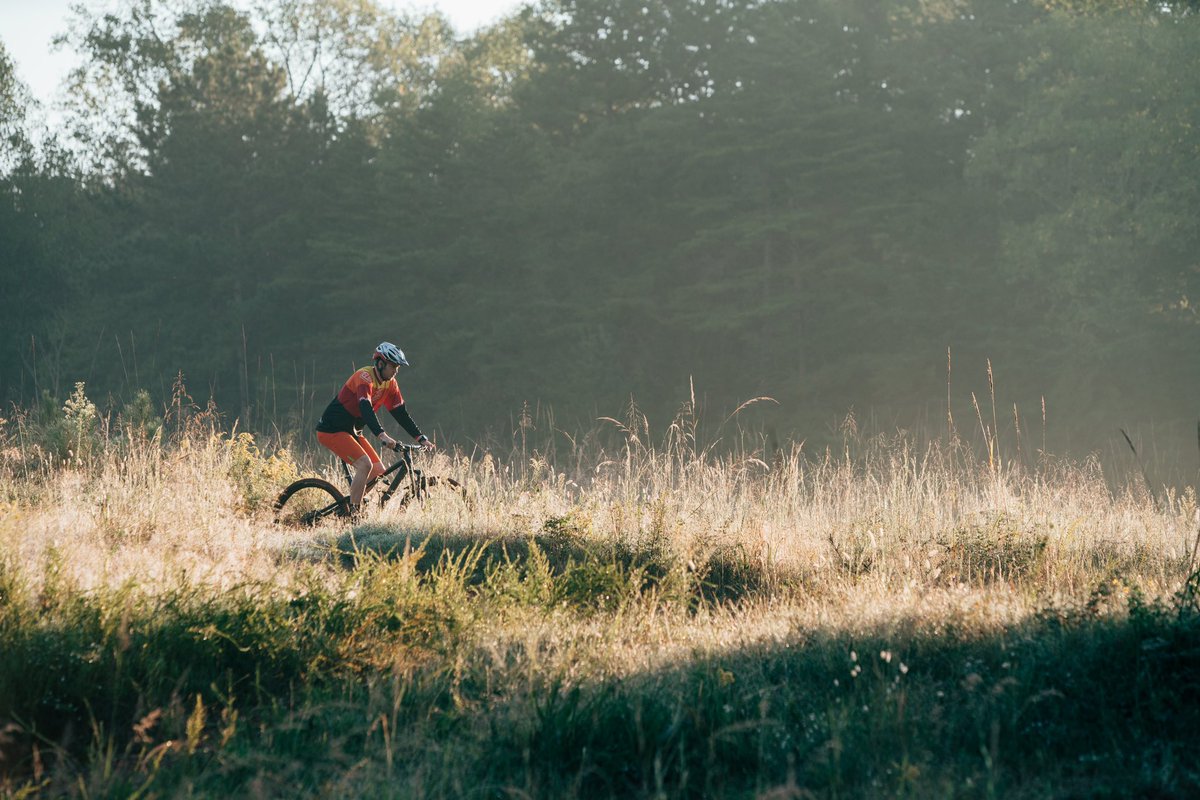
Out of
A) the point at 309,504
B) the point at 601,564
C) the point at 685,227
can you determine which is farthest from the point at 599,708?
the point at 685,227

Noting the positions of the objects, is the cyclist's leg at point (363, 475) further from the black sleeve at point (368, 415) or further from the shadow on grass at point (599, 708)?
the shadow on grass at point (599, 708)

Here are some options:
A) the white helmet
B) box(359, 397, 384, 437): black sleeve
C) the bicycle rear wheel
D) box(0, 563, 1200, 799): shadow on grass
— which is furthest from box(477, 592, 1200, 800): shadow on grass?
the bicycle rear wheel

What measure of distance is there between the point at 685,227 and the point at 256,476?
24586 mm

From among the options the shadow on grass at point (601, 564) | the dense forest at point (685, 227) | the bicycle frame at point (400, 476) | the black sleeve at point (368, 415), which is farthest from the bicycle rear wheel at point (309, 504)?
the dense forest at point (685, 227)

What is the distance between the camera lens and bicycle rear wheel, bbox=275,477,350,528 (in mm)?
10547

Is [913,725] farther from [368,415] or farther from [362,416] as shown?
[362,416]

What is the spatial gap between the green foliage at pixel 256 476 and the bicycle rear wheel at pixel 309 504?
0.26m

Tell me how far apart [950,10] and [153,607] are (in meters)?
32.7

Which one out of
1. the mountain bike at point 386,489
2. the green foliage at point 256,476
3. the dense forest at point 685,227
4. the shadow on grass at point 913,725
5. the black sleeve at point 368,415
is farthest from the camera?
the dense forest at point 685,227

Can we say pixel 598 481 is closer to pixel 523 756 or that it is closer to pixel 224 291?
pixel 523 756

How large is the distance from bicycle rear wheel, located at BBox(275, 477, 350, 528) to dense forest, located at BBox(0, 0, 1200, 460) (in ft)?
49.6

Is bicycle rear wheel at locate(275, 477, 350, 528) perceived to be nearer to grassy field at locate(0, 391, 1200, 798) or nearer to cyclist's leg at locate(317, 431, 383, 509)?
cyclist's leg at locate(317, 431, 383, 509)

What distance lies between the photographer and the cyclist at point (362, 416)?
10.4 meters

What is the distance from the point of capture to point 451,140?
119 feet
